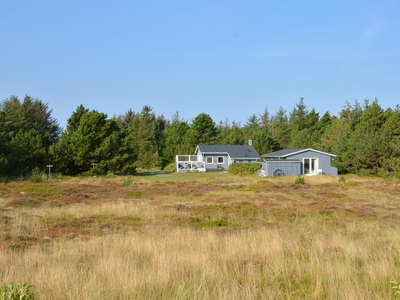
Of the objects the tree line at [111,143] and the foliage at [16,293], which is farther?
the tree line at [111,143]

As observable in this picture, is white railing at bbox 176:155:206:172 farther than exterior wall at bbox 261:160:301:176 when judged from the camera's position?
Yes

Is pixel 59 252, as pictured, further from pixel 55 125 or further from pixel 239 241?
pixel 55 125

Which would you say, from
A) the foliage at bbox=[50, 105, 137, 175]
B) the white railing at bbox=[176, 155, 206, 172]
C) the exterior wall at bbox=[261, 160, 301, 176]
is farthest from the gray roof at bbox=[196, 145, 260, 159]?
the foliage at bbox=[50, 105, 137, 175]

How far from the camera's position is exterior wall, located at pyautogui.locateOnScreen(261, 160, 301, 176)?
126 feet

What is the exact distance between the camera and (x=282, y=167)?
39.2m

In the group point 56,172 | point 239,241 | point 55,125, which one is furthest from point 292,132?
point 239,241

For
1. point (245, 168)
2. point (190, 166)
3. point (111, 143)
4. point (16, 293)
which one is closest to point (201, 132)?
point (190, 166)

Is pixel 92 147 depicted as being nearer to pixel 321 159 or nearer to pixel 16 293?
pixel 321 159

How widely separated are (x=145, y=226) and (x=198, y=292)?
22.3 feet

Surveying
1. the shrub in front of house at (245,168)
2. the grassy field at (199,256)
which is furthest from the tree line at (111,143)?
the grassy field at (199,256)

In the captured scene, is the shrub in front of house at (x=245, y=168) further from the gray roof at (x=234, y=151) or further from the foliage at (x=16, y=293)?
the foliage at (x=16, y=293)

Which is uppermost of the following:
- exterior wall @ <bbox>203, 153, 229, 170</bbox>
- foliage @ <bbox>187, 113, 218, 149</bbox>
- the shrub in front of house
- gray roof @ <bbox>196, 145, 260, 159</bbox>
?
foliage @ <bbox>187, 113, 218, 149</bbox>

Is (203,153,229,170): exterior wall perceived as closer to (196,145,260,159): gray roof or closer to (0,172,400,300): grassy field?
(196,145,260,159): gray roof

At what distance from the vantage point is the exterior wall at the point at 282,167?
126 ft
